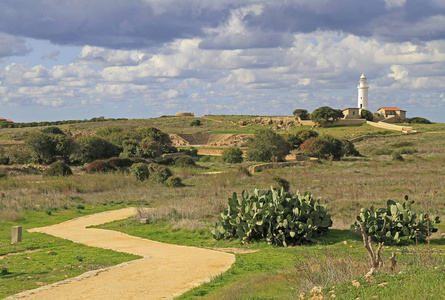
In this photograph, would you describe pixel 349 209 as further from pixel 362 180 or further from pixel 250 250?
pixel 362 180

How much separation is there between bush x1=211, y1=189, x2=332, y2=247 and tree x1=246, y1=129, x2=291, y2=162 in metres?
31.0

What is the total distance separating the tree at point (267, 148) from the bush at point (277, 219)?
1220 inches

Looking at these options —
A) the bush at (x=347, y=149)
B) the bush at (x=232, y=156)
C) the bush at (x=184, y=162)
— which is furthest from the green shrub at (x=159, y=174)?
the bush at (x=347, y=149)

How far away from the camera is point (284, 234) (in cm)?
1342

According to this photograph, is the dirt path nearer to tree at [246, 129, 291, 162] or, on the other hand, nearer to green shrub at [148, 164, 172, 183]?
green shrub at [148, 164, 172, 183]

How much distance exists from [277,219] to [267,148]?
33.0 meters

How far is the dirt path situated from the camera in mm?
8828

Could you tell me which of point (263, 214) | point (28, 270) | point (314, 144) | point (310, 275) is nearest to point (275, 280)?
point (310, 275)

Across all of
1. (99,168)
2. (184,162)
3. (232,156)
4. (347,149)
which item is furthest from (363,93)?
(99,168)

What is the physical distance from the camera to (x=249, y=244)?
547 inches

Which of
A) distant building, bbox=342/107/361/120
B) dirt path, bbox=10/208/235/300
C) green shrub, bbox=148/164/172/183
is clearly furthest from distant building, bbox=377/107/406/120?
dirt path, bbox=10/208/235/300

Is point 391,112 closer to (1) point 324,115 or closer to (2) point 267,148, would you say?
(1) point 324,115

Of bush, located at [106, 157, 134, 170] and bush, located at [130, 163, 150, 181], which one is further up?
bush, located at [106, 157, 134, 170]

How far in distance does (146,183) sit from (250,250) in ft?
68.8
